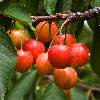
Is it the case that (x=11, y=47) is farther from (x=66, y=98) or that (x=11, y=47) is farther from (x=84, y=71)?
(x=84, y=71)

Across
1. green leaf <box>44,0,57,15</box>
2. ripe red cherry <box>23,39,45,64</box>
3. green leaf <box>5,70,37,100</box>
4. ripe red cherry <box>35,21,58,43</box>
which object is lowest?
green leaf <box>5,70,37,100</box>

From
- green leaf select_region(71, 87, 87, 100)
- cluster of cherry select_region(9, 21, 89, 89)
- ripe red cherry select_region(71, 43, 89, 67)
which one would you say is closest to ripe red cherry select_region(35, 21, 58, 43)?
cluster of cherry select_region(9, 21, 89, 89)

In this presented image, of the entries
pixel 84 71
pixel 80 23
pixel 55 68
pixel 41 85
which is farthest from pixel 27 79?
pixel 84 71

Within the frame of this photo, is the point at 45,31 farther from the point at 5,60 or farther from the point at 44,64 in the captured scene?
the point at 5,60

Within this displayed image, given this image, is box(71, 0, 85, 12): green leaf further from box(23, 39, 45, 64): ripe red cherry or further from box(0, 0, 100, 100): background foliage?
box(23, 39, 45, 64): ripe red cherry

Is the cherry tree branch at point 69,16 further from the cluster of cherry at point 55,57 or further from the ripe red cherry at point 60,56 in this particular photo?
the ripe red cherry at point 60,56

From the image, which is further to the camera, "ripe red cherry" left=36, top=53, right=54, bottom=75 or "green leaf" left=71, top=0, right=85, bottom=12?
"green leaf" left=71, top=0, right=85, bottom=12
